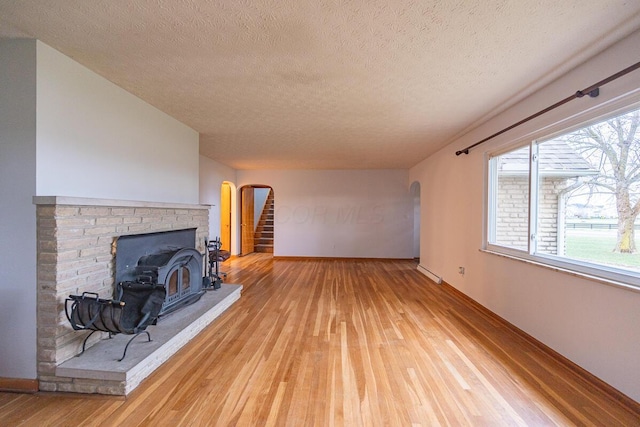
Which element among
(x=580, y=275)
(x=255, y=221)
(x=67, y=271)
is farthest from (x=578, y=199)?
(x=255, y=221)

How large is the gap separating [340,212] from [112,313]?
249 inches

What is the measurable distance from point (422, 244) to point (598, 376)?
14.8 ft

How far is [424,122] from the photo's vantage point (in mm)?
3777

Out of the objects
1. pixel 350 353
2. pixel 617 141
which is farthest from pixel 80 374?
pixel 617 141

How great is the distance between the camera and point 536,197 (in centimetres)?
294

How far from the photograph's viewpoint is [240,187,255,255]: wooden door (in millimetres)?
8453

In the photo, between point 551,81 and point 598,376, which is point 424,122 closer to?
point 551,81

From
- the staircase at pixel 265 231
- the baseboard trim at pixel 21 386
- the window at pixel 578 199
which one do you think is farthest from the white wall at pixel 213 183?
the window at pixel 578 199

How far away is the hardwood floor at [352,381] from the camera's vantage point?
5.93 feet

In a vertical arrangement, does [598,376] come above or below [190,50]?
below

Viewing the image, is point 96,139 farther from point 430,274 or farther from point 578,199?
point 430,274

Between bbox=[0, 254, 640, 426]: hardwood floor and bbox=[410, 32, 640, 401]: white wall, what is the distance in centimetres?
19

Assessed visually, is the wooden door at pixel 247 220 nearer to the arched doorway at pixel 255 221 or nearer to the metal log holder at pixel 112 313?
the arched doorway at pixel 255 221

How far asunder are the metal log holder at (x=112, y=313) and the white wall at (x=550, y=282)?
3.43m
